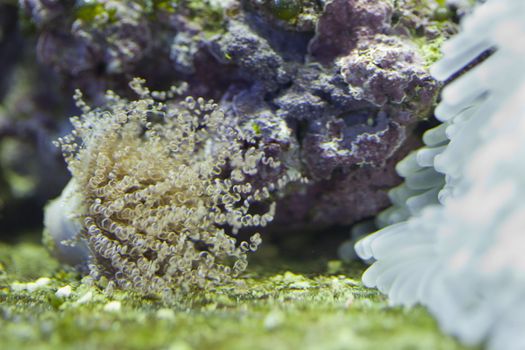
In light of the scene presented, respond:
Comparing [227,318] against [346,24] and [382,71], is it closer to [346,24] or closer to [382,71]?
[382,71]

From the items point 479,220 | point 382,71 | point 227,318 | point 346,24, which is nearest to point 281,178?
point 382,71

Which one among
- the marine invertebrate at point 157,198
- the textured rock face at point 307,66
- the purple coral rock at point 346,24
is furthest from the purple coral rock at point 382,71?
the marine invertebrate at point 157,198

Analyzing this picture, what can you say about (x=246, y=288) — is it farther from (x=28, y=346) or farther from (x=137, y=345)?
(x=28, y=346)

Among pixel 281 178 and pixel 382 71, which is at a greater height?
pixel 382 71

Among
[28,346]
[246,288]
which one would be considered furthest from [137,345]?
[246,288]

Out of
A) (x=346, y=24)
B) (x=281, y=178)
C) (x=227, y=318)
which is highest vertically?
(x=346, y=24)

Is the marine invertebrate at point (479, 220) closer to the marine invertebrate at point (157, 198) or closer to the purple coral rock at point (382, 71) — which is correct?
the purple coral rock at point (382, 71)

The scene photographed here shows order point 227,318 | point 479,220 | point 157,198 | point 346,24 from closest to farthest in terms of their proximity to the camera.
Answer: point 479,220 < point 227,318 < point 157,198 < point 346,24
